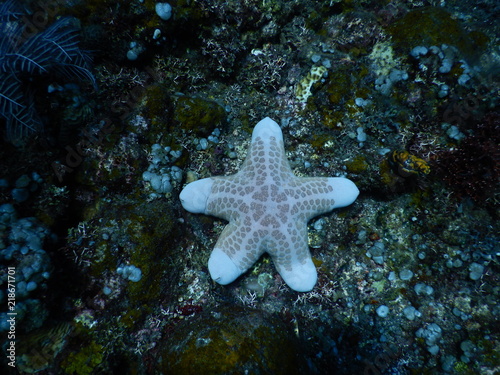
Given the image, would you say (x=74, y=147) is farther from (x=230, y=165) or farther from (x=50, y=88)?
(x=230, y=165)

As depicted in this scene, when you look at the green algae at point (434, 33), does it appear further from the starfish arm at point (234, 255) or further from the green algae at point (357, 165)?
the starfish arm at point (234, 255)

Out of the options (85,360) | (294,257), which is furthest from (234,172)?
(85,360)

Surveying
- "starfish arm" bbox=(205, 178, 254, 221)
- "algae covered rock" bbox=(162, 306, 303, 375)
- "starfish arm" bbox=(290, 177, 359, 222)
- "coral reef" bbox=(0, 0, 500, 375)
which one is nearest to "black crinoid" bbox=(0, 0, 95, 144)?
"coral reef" bbox=(0, 0, 500, 375)

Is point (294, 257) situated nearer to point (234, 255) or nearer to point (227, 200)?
point (234, 255)

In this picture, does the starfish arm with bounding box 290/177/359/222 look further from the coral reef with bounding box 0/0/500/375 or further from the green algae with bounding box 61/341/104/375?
the green algae with bounding box 61/341/104/375

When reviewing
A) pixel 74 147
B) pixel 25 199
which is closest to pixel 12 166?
pixel 25 199

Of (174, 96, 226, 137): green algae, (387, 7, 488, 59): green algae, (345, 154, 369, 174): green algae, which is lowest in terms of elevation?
(345, 154, 369, 174): green algae
